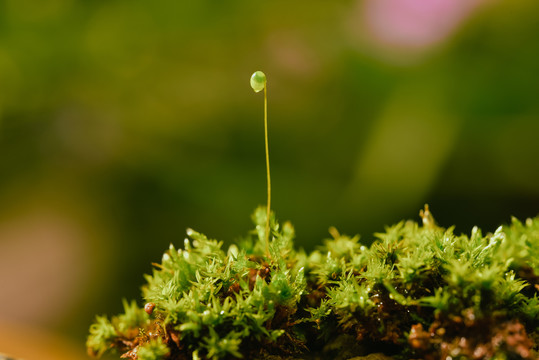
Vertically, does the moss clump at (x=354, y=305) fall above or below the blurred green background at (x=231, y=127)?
below

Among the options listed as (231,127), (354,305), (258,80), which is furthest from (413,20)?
(354,305)

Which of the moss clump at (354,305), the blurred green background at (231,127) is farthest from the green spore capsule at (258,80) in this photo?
the blurred green background at (231,127)

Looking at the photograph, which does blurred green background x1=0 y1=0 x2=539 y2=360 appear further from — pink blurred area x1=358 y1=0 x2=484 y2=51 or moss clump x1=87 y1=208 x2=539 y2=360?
moss clump x1=87 y1=208 x2=539 y2=360

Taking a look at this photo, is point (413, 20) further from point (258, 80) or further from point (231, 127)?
point (258, 80)

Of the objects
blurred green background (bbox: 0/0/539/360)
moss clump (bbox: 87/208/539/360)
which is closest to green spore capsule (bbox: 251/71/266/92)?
moss clump (bbox: 87/208/539/360)

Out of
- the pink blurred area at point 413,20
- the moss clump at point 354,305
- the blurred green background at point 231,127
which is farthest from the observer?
the blurred green background at point 231,127

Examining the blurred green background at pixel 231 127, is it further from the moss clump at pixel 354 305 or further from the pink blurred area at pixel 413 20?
the moss clump at pixel 354 305

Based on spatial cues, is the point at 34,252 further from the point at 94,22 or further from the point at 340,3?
the point at 340,3
